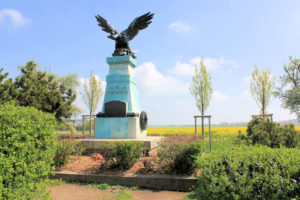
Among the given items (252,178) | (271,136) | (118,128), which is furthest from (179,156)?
(118,128)

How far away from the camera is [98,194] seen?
4137 millimetres

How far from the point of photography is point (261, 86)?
13570 mm

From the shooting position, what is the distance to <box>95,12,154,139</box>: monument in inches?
360

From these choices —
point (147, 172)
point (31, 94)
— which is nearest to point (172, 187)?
point (147, 172)

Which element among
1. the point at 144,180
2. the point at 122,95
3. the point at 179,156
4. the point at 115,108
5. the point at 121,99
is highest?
the point at 122,95

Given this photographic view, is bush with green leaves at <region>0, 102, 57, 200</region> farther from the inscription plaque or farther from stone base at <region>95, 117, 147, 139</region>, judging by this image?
the inscription plaque

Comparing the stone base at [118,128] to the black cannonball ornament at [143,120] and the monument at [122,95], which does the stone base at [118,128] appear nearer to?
the monument at [122,95]

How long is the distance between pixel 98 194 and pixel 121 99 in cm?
580

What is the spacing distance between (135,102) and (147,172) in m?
5.23

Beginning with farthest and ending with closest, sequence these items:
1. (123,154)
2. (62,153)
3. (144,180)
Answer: (62,153) < (123,154) < (144,180)

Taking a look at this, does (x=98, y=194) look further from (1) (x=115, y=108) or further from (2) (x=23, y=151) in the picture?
(1) (x=115, y=108)

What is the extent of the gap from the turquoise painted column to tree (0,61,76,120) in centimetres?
847

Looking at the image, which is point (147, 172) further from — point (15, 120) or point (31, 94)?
point (31, 94)

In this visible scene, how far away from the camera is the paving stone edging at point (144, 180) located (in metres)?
4.42
